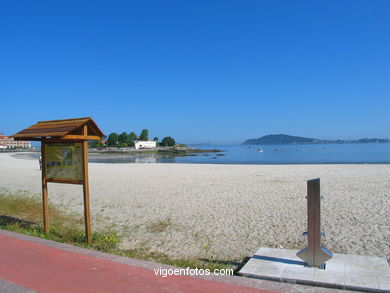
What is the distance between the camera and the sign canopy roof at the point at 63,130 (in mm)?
5367

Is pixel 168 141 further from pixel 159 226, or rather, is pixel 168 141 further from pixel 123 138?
pixel 159 226

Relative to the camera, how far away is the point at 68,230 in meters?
6.68

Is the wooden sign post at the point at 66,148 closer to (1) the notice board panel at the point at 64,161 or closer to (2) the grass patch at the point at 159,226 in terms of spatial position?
(1) the notice board panel at the point at 64,161

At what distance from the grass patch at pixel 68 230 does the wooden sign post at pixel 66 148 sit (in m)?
0.33

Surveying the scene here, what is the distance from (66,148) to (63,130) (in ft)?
1.91

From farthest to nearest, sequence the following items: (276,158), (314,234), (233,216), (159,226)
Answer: (276,158) < (233,216) < (159,226) < (314,234)

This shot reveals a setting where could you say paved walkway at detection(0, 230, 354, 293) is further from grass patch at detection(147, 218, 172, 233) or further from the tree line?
the tree line

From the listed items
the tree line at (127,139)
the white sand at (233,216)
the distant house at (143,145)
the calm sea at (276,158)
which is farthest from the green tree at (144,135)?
the white sand at (233,216)

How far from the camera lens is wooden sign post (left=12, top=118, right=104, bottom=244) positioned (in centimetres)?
554

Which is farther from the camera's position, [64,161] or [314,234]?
[64,161]

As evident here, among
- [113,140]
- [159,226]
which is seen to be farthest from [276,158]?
[113,140]

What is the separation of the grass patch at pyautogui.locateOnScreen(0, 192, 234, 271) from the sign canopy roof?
183cm

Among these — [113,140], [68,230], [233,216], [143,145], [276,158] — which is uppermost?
[113,140]

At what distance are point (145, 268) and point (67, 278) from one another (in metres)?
0.90
